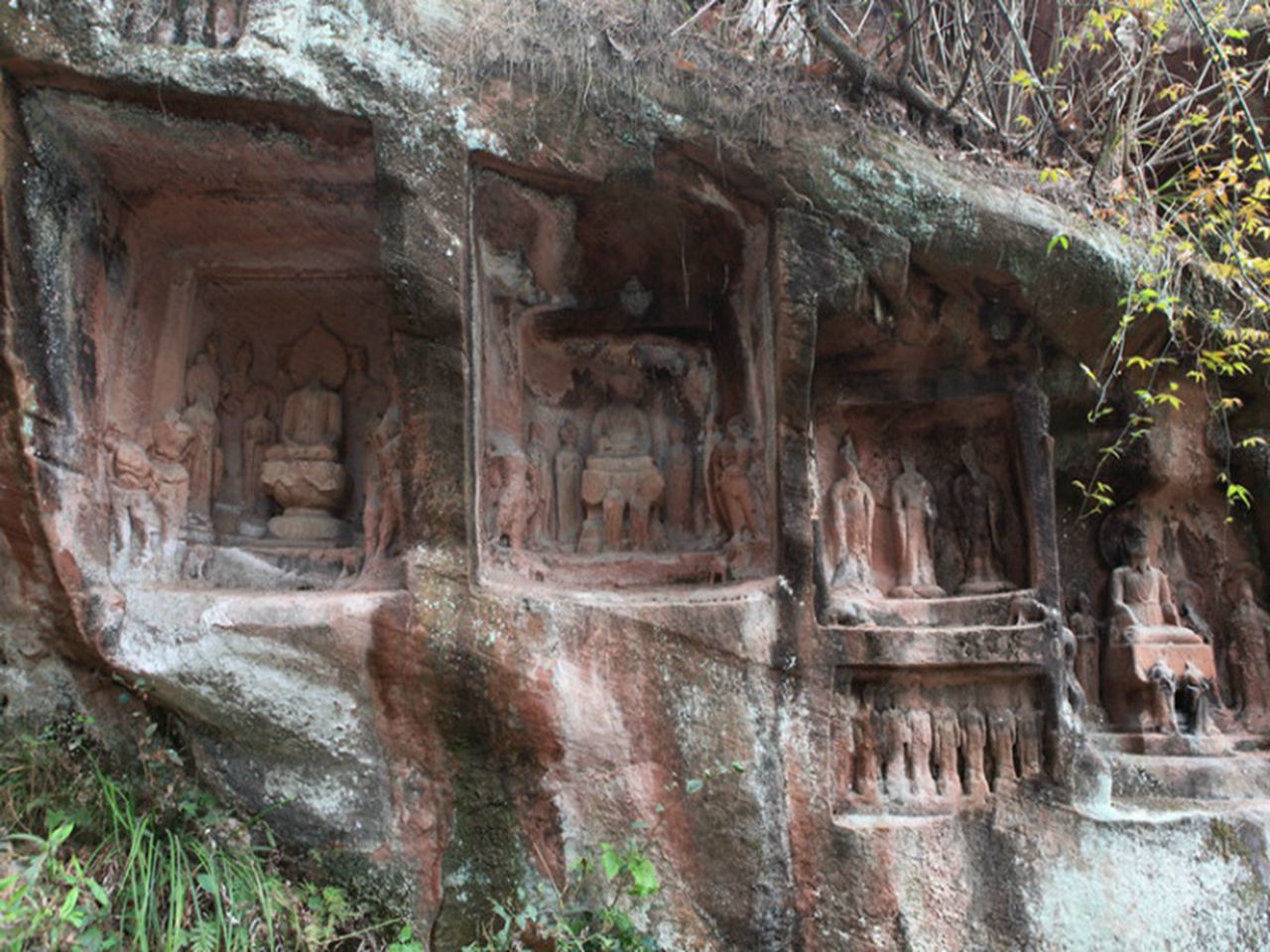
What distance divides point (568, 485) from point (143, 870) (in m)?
2.67

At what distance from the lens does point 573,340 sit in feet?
18.7

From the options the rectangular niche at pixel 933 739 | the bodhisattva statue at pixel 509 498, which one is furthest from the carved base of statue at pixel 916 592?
the bodhisattva statue at pixel 509 498

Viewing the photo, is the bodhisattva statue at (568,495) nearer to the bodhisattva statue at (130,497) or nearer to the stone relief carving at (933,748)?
the stone relief carving at (933,748)

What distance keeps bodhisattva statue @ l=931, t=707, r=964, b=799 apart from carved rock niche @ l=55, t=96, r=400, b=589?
2862 mm

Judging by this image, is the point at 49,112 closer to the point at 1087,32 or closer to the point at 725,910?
the point at 725,910

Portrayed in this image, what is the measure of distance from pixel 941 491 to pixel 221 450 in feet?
13.2

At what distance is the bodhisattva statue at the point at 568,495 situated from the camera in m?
5.51

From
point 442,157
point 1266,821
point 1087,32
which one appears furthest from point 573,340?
point 1266,821

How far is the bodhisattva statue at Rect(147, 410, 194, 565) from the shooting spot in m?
5.10

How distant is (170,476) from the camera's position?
5172 mm

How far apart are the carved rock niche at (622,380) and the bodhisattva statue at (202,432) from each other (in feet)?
5.06

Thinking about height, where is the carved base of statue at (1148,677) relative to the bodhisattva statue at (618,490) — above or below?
below

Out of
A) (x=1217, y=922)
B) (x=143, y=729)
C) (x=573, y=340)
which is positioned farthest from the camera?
(x=573, y=340)

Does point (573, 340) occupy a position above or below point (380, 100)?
below
